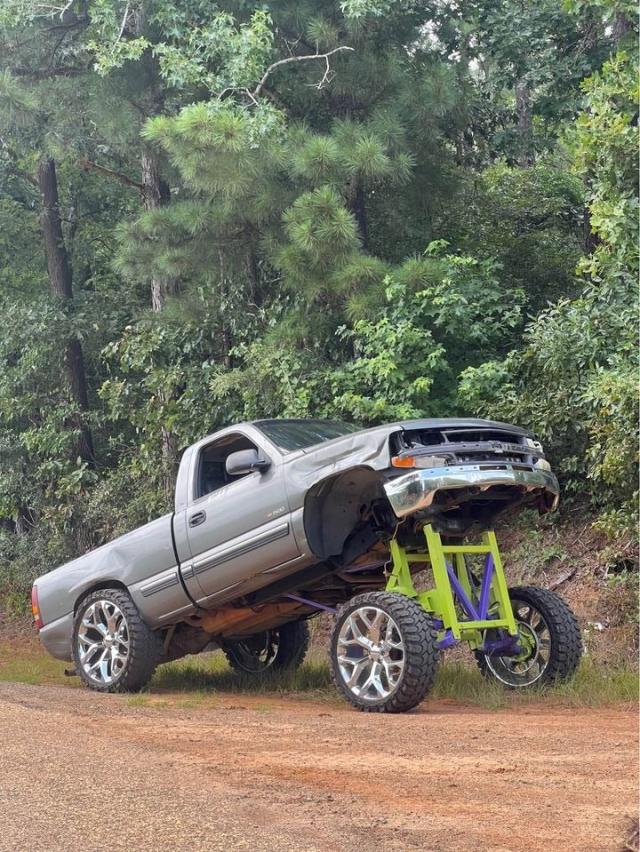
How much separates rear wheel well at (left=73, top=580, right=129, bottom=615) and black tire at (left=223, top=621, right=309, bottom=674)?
152cm

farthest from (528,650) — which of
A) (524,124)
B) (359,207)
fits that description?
(524,124)

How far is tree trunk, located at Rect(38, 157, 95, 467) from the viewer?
67.1 feet

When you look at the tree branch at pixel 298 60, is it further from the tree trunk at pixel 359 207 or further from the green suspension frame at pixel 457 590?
the green suspension frame at pixel 457 590

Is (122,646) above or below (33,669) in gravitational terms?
above

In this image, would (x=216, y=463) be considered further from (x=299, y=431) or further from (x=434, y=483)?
(x=434, y=483)

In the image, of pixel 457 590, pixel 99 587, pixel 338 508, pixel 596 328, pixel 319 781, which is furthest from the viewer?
pixel 596 328

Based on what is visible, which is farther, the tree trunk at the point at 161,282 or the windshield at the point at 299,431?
the tree trunk at the point at 161,282

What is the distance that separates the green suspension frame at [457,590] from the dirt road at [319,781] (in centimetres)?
67

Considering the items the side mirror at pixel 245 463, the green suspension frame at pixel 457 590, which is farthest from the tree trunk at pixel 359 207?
the green suspension frame at pixel 457 590

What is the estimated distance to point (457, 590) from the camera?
27.2 feet

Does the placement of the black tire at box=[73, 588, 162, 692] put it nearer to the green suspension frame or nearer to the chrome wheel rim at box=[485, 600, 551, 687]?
the green suspension frame

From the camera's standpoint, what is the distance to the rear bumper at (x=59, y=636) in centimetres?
1012

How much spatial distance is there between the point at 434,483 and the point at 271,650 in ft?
13.5

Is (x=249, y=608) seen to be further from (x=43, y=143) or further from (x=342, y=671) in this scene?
(x=43, y=143)
